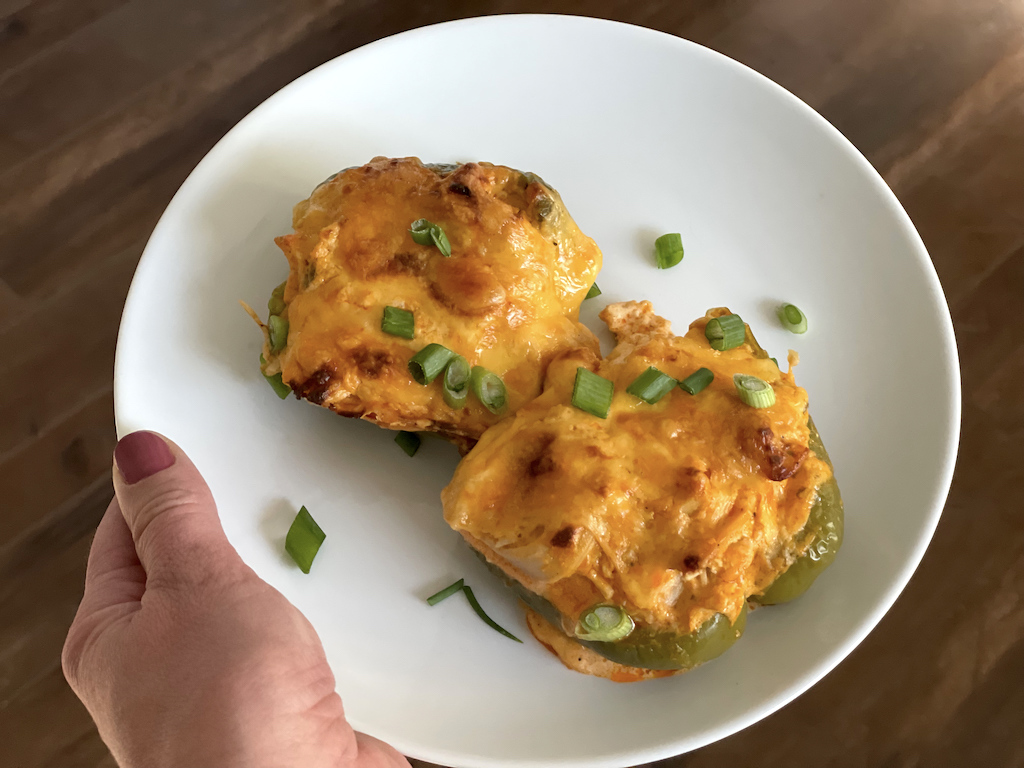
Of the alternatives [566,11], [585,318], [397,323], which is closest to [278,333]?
[397,323]

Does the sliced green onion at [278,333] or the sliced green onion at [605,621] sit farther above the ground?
the sliced green onion at [278,333]

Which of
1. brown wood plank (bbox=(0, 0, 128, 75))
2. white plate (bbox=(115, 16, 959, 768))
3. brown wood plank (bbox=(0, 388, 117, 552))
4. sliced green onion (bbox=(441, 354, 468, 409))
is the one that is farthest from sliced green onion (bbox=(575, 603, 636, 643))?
brown wood plank (bbox=(0, 0, 128, 75))

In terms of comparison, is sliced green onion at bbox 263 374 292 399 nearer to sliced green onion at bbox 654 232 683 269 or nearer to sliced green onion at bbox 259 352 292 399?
sliced green onion at bbox 259 352 292 399

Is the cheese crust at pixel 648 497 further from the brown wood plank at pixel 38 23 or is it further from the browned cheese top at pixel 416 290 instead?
the brown wood plank at pixel 38 23

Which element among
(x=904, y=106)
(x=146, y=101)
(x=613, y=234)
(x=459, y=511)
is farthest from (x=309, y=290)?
(x=904, y=106)

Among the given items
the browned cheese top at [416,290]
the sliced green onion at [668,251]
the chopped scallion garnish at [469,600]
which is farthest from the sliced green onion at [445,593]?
the sliced green onion at [668,251]

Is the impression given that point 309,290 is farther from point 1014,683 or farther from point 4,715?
point 1014,683

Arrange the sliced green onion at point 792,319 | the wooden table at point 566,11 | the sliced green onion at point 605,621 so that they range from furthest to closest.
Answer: the wooden table at point 566,11
the sliced green onion at point 792,319
the sliced green onion at point 605,621
